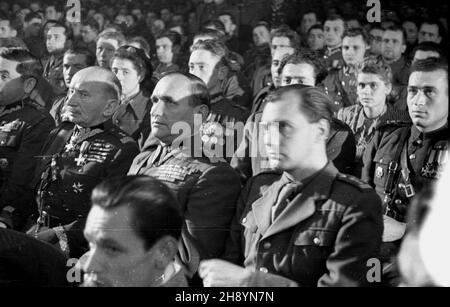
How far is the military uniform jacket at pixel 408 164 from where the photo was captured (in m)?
2.32

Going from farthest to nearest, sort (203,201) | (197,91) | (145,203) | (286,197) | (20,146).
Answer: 1. (20,146)
2. (197,91)
3. (203,201)
4. (286,197)
5. (145,203)

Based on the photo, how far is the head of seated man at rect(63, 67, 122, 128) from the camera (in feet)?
8.07

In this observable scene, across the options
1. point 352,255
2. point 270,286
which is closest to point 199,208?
point 270,286

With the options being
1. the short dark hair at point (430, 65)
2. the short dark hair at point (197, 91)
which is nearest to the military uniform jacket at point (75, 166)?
the short dark hair at point (197, 91)

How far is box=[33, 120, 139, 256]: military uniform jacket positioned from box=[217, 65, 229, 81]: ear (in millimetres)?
386

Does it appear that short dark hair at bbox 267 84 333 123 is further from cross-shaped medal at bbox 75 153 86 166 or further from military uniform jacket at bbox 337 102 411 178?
cross-shaped medal at bbox 75 153 86 166

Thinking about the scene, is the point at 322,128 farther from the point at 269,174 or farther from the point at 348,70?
the point at 348,70

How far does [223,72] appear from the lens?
2.62m

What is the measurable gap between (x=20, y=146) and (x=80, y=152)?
20 cm

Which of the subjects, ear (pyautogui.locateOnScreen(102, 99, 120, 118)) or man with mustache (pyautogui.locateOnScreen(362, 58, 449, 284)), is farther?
ear (pyautogui.locateOnScreen(102, 99, 120, 118))

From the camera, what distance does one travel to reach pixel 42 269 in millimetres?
2377

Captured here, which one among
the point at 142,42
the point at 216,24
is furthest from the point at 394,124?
the point at 142,42

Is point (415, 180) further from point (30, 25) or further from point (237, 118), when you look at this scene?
point (30, 25)

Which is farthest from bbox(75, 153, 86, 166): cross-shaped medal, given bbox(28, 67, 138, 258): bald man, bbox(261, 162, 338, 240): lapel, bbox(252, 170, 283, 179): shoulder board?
bbox(261, 162, 338, 240): lapel
